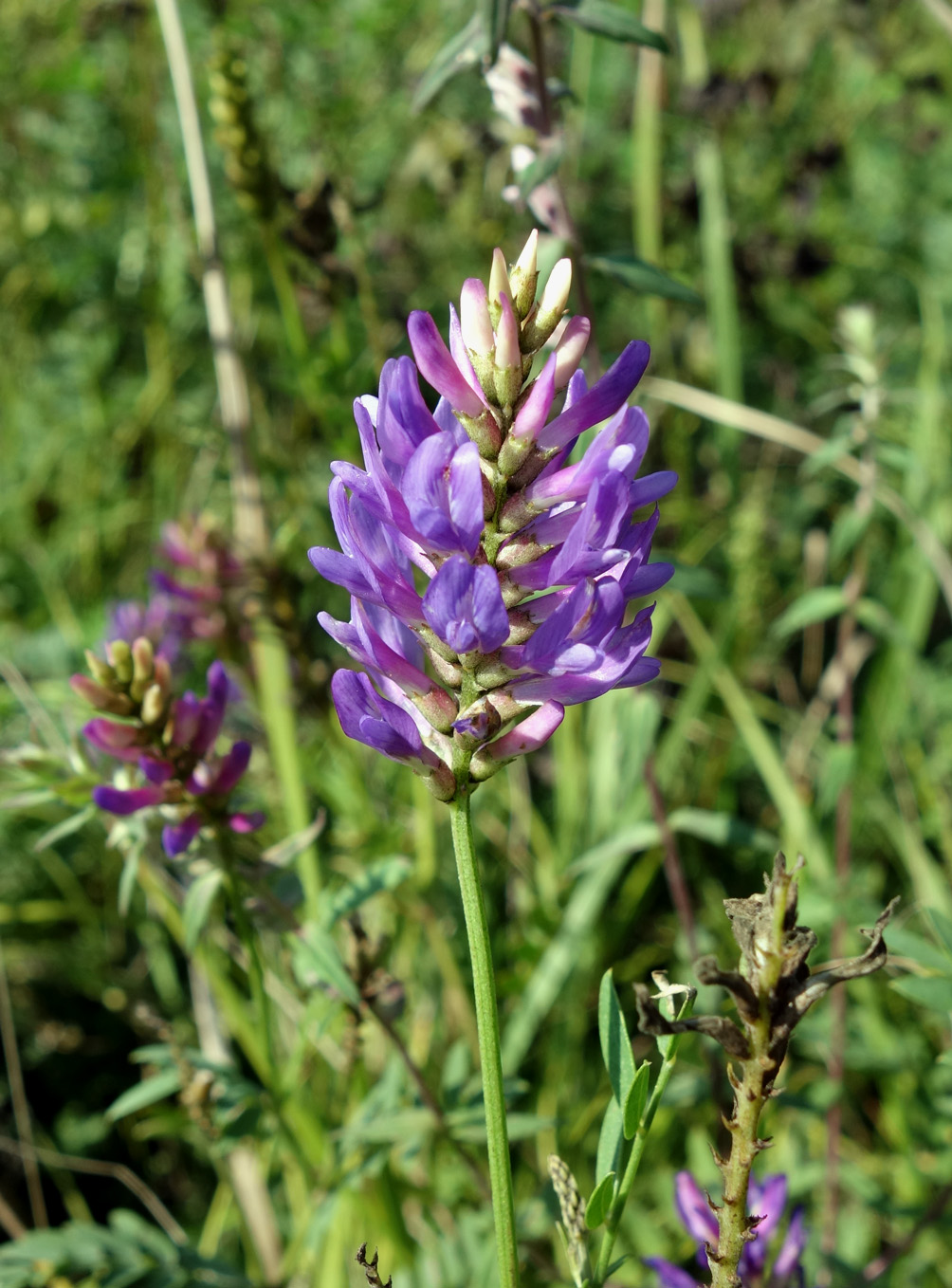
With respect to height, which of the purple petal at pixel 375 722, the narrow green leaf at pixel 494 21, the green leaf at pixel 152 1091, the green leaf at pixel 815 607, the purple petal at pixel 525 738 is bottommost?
the green leaf at pixel 152 1091

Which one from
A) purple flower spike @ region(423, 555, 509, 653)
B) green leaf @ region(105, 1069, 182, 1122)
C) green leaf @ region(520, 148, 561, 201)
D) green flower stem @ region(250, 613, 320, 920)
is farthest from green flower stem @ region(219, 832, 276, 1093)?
green leaf @ region(520, 148, 561, 201)

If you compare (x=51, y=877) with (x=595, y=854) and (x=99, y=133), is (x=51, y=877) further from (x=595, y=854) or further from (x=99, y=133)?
(x=99, y=133)

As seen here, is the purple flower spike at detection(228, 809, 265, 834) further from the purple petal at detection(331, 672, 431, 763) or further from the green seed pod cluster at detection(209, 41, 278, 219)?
the green seed pod cluster at detection(209, 41, 278, 219)

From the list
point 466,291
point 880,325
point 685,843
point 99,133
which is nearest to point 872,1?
point 880,325

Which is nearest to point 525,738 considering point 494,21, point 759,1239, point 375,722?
point 375,722

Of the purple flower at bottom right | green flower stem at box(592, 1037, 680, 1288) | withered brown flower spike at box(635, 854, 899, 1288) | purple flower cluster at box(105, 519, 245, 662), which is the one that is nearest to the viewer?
withered brown flower spike at box(635, 854, 899, 1288)

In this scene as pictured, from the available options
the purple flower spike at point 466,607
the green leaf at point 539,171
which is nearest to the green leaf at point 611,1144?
the purple flower spike at point 466,607

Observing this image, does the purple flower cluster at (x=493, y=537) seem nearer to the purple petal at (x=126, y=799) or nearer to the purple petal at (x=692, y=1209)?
the purple petal at (x=126, y=799)
